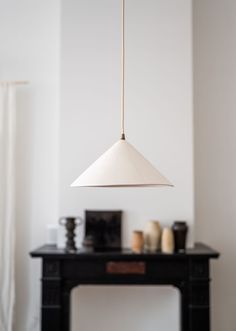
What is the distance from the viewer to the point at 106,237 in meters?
3.31

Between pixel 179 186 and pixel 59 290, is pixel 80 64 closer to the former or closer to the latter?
pixel 179 186

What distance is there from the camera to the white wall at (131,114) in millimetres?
3365

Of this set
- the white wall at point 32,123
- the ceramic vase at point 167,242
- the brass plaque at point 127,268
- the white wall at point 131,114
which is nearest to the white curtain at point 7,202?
the white wall at point 32,123

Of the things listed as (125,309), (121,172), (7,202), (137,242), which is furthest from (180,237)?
(121,172)

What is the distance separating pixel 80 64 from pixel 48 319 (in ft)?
6.44

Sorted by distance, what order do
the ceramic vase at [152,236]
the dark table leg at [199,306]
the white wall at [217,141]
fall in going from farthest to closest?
the white wall at [217,141]
the ceramic vase at [152,236]
the dark table leg at [199,306]

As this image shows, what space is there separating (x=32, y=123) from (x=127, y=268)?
150 cm

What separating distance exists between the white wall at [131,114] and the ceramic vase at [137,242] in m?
0.20

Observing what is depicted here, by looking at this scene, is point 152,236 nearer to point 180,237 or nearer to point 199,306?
point 180,237

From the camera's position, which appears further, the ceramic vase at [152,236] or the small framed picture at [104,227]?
the small framed picture at [104,227]

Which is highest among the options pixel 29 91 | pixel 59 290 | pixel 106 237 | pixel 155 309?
pixel 29 91

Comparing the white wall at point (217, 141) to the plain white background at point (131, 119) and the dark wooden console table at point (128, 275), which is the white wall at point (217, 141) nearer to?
the plain white background at point (131, 119)

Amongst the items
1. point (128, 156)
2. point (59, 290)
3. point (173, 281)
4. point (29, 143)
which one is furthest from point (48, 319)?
point (128, 156)

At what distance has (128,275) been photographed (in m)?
3.04
